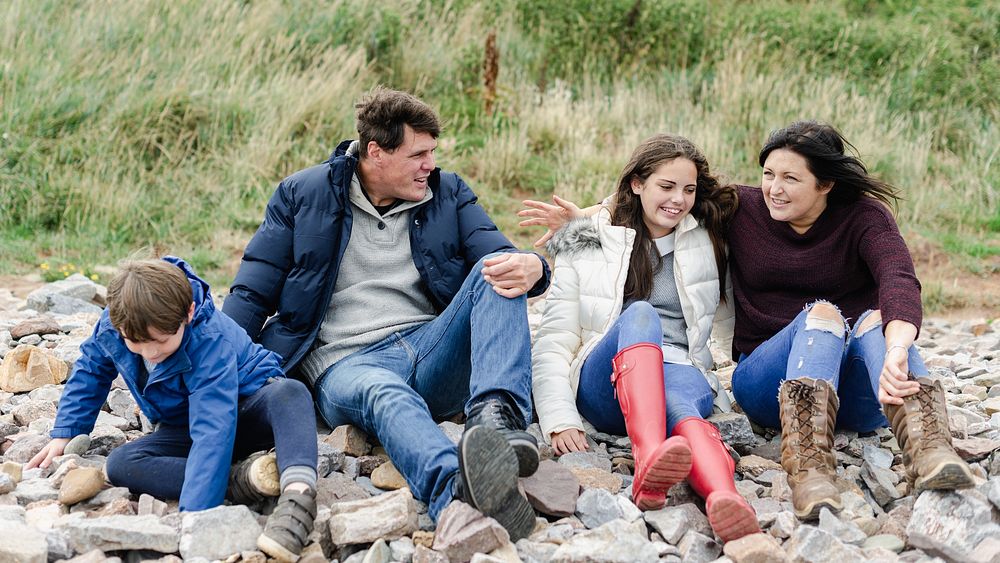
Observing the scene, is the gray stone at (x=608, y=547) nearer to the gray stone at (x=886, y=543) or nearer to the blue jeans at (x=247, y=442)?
the gray stone at (x=886, y=543)

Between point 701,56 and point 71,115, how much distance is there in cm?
614

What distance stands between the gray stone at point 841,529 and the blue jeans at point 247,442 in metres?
1.57

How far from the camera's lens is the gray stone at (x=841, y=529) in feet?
9.57

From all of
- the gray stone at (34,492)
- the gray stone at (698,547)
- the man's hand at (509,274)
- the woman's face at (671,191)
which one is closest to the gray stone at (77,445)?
the gray stone at (34,492)

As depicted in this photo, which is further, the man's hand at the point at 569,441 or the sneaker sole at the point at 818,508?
the man's hand at the point at 569,441

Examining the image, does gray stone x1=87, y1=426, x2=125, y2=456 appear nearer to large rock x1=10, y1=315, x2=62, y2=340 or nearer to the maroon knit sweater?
large rock x1=10, y1=315, x2=62, y2=340

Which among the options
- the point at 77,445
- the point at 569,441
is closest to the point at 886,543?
the point at 569,441

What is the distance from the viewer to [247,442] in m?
3.26

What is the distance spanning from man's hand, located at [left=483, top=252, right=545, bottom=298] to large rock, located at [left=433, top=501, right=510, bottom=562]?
3.10 feet

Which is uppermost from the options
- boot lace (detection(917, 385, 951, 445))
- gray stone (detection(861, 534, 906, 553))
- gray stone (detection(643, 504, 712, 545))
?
boot lace (detection(917, 385, 951, 445))

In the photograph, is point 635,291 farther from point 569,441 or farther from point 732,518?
point 732,518

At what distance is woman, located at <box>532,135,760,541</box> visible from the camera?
362cm

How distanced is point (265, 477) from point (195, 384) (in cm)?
36

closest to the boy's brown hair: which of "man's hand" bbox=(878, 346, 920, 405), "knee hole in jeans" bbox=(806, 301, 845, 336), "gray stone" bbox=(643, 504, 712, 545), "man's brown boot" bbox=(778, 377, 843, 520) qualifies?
"gray stone" bbox=(643, 504, 712, 545)
